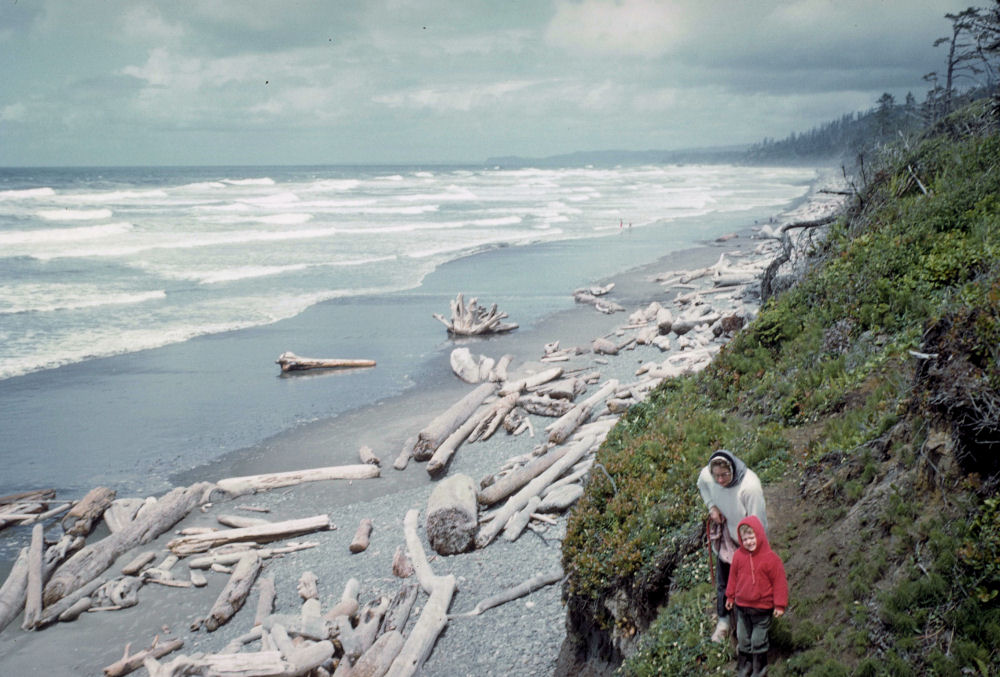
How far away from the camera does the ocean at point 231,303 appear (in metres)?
18.2

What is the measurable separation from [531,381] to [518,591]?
9.09m

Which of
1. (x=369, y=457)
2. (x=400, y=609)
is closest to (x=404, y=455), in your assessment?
(x=369, y=457)

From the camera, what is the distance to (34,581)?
11727 millimetres

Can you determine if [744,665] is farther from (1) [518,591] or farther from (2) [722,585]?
(1) [518,591]

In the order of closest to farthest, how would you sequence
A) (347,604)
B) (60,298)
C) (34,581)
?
(347,604) → (34,581) → (60,298)

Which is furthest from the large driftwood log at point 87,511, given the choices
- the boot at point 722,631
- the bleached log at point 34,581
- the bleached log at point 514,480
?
the boot at point 722,631

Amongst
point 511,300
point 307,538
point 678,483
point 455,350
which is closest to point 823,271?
point 678,483

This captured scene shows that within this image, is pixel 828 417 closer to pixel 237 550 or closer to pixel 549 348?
pixel 237 550

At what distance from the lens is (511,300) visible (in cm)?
3209

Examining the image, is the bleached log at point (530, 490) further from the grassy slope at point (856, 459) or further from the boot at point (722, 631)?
the boot at point (722, 631)

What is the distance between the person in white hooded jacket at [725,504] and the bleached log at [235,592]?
7.95 meters

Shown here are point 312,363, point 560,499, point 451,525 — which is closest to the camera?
point 451,525

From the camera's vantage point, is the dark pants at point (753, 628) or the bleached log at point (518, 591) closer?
the dark pants at point (753, 628)

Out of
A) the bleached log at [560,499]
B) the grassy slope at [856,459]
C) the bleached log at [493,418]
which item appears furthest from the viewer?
the bleached log at [493,418]
